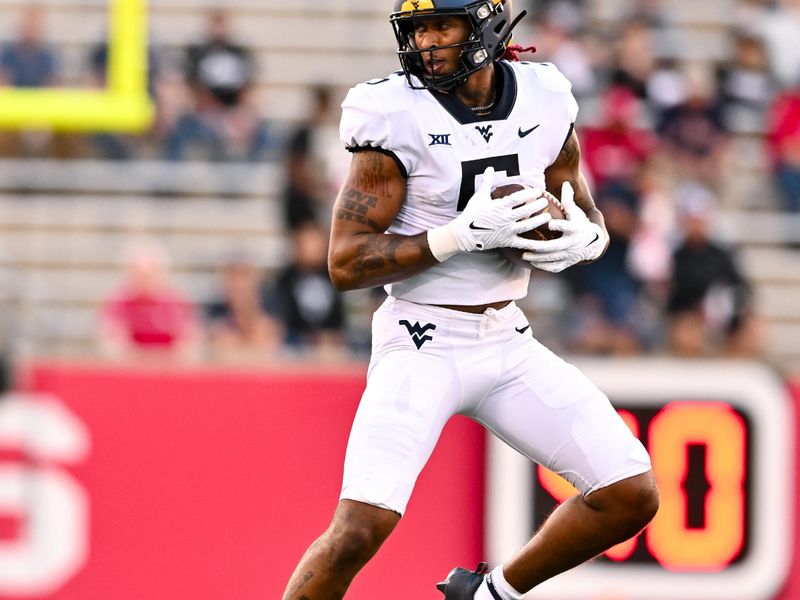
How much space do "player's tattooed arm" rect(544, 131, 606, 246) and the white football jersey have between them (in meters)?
0.07

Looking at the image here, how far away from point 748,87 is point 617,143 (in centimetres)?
127

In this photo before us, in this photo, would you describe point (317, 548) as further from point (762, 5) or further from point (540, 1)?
point (762, 5)

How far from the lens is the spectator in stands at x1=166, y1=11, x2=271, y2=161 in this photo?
914 cm

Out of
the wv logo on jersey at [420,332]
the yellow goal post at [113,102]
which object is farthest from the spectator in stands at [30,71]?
the wv logo on jersey at [420,332]

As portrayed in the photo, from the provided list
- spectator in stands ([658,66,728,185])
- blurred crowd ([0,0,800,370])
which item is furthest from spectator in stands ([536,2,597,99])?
spectator in stands ([658,66,728,185])

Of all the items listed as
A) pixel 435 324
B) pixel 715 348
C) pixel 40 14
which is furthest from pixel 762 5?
pixel 435 324

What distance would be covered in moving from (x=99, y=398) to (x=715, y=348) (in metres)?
3.34

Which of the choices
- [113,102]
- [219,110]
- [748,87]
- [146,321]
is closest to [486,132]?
[113,102]

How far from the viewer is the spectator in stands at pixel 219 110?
9141 mm

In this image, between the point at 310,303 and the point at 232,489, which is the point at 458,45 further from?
the point at 310,303

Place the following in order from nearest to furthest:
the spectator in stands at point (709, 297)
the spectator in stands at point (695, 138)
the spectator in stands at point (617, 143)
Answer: the spectator in stands at point (709, 297) → the spectator in stands at point (617, 143) → the spectator in stands at point (695, 138)

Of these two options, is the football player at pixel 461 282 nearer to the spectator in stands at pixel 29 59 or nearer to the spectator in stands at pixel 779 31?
the spectator in stands at pixel 29 59

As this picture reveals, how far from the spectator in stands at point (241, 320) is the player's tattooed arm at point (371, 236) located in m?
3.39

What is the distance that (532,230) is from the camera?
4371mm
